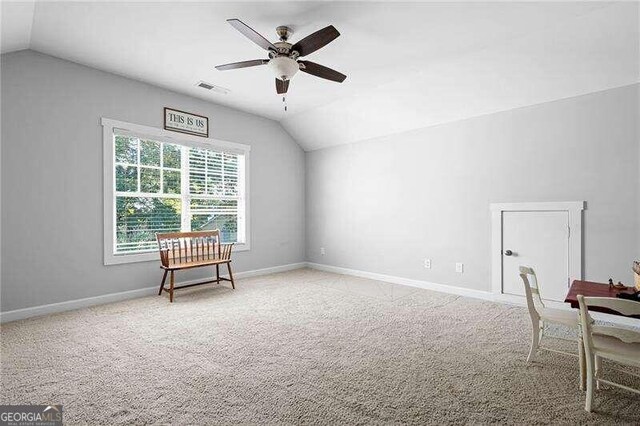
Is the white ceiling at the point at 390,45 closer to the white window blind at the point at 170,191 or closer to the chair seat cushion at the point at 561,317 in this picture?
the white window blind at the point at 170,191

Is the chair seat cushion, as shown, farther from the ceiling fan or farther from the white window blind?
the white window blind

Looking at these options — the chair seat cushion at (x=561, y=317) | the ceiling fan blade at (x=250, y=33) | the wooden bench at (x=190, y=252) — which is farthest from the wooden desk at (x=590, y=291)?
the wooden bench at (x=190, y=252)

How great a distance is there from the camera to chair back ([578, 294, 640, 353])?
1.57m

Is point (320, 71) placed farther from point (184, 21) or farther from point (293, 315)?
point (293, 315)

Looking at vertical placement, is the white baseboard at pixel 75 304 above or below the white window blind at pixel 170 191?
below

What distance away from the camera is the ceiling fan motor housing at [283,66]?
110 inches

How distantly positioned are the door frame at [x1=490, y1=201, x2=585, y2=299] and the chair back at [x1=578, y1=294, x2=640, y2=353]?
6.74ft

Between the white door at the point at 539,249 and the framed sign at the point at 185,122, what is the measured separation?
14.7 feet

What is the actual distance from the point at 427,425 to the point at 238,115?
4994 mm

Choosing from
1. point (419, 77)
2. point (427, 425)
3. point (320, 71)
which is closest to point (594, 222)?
point (419, 77)

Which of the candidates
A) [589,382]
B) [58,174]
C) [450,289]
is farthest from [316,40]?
[450,289]

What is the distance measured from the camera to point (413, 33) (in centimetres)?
291

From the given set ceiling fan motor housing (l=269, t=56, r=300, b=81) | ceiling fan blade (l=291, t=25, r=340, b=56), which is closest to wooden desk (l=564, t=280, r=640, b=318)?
ceiling fan blade (l=291, t=25, r=340, b=56)

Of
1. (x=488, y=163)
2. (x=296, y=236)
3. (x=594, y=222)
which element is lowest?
(x=296, y=236)
